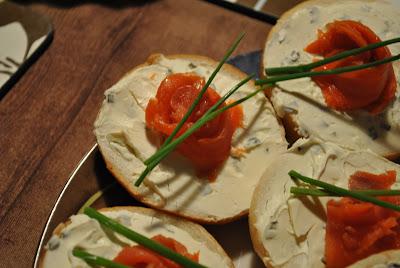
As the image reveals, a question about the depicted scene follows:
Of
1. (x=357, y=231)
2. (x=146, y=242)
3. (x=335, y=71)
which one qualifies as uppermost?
(x=335, y=71)

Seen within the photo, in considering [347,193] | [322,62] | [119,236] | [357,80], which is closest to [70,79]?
[119,236]

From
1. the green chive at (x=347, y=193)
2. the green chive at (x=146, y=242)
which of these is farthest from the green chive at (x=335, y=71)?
the green chive at (x=146, y=242)

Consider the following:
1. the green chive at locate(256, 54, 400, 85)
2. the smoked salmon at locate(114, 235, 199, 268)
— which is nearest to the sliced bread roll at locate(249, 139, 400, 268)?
the green chive at locate(256, 54, 400, 85)

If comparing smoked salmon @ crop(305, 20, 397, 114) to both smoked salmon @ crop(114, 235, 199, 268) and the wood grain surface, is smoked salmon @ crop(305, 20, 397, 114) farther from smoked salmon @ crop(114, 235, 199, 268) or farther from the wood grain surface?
smoked salmon @ crop(114, 235, 199, 268)

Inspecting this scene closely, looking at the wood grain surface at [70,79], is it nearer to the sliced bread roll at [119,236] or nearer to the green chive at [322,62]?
the sliced bread roll at [119,236]

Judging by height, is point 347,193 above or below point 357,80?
below

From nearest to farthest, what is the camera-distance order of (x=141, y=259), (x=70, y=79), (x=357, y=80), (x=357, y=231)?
(x=141, y=259), (x=357, y=231), (x=357, y=80), (x=70, y=79)

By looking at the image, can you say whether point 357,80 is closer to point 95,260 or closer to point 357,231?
point 357,231
